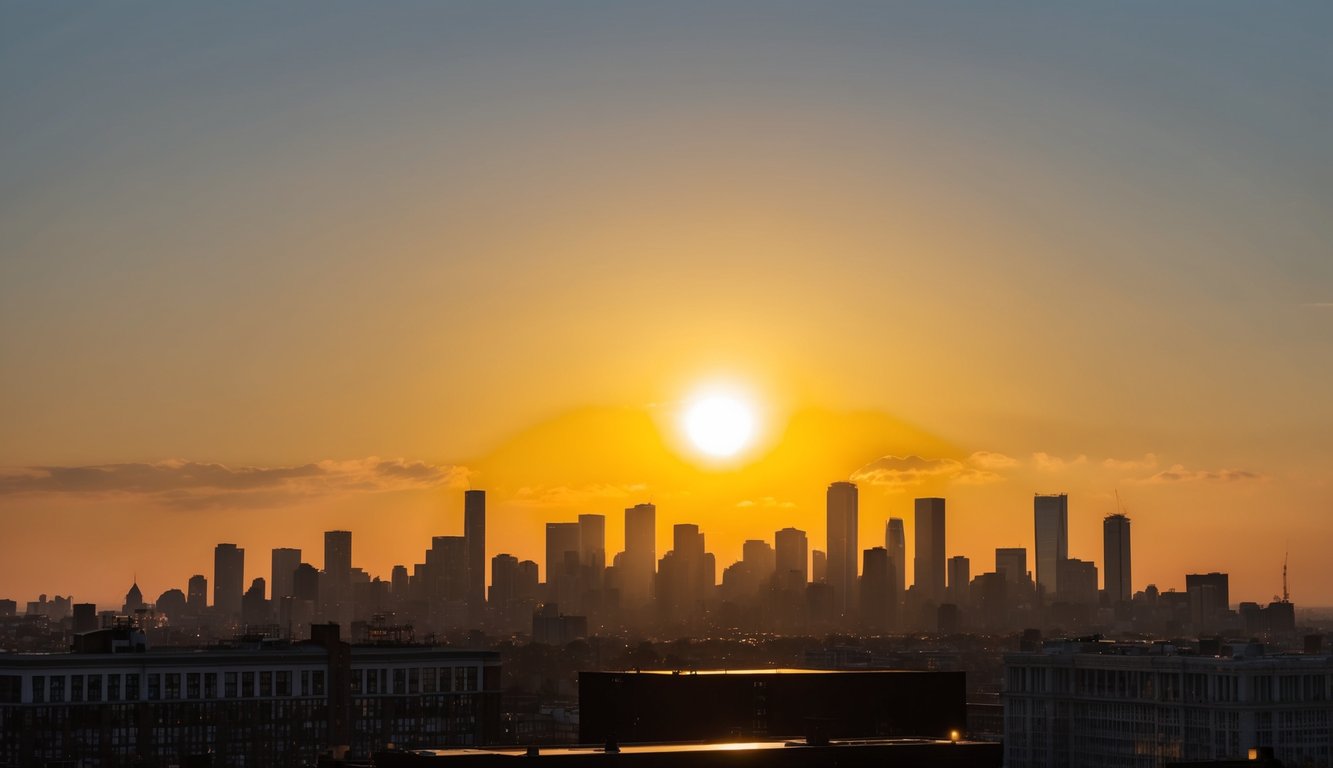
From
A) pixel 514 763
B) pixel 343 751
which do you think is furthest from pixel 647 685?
pixel 514 763

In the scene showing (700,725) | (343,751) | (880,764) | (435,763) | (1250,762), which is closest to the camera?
(435,763)

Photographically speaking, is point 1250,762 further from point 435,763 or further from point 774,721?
point 435,763

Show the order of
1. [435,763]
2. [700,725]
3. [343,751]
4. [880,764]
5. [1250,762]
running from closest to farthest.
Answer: [435,763] → [880,764] → [1250,762] → [700,725] → [343,751]

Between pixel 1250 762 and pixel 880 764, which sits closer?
pixel 880 764

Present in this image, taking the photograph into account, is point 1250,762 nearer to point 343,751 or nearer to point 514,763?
point 514,763

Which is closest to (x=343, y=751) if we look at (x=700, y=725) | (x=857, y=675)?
(x=700, y=725)

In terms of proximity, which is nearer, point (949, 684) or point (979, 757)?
point (979, 757)
